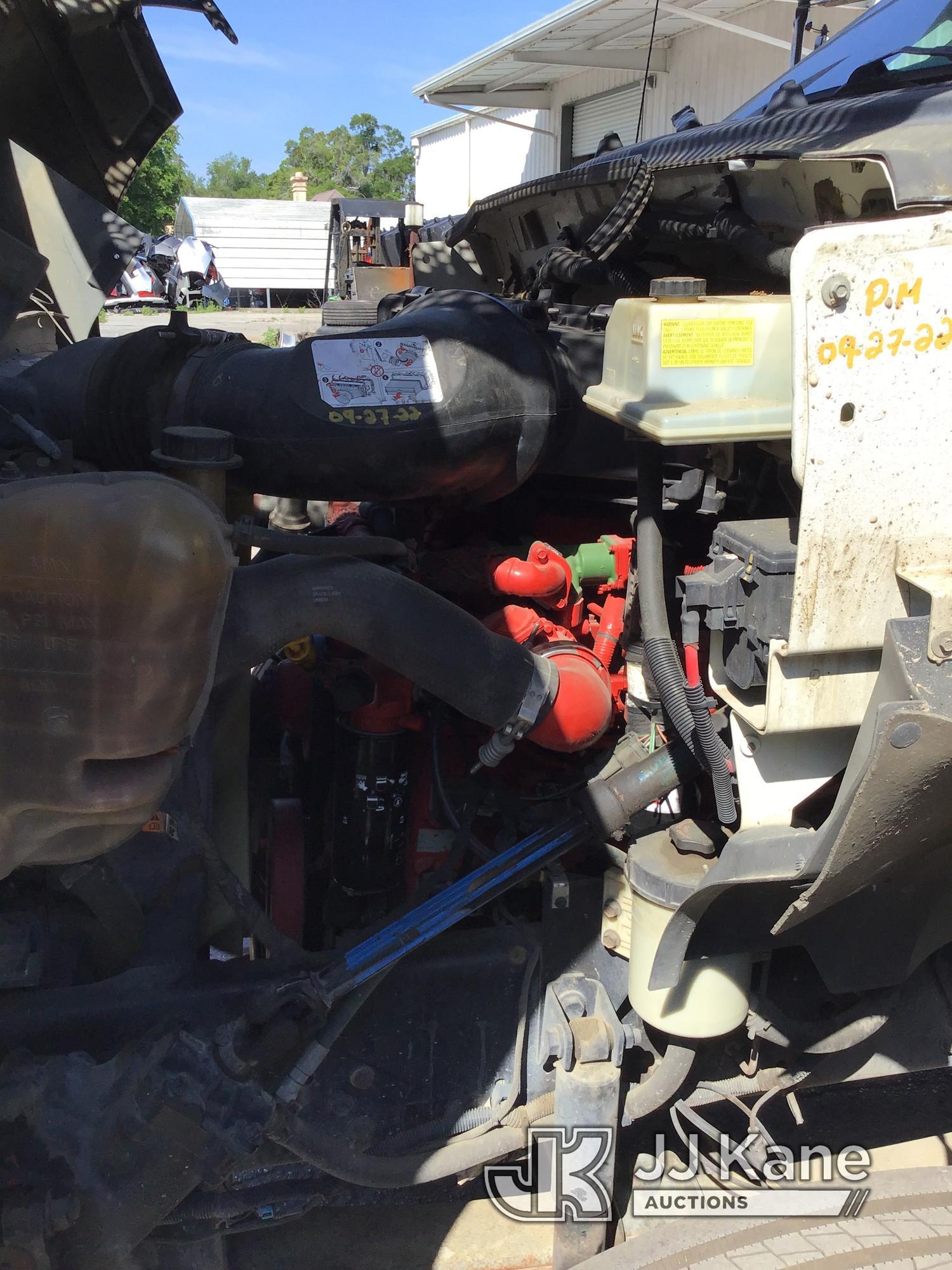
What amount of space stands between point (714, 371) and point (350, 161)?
234ft

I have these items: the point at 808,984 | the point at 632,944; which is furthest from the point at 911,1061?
the point at 632,944

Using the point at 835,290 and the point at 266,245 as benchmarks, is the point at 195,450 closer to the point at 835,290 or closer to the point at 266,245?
the point at 835,290

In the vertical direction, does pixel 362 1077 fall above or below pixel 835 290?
below

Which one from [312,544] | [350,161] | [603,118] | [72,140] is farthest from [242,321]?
[350,161]

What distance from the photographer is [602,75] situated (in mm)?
17516

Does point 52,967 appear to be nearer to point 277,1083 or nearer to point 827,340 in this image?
point 277,1083

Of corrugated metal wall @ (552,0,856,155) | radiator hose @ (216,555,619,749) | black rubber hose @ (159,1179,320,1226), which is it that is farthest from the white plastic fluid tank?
corrugated metal wall @ (552,0,856,155)

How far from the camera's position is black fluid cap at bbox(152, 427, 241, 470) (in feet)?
5.38

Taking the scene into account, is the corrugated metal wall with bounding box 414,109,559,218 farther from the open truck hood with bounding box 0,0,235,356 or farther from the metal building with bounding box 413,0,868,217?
the open truck hood with bounding box 0,0,235,356

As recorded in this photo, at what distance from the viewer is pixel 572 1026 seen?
1.94 metres

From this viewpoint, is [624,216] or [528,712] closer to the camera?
[528,712]

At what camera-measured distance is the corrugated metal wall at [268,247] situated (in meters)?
28.5

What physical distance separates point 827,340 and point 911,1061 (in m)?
1.47

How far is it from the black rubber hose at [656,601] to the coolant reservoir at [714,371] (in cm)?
22
